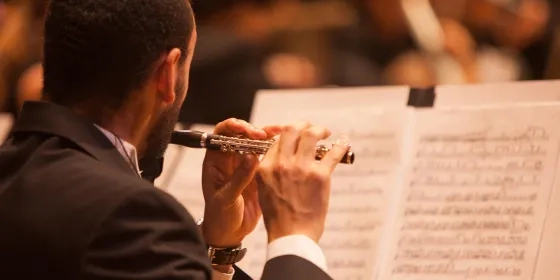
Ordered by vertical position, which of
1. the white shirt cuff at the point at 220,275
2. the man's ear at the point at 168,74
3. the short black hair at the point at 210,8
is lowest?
the white shirt cuff at the point at 220,275

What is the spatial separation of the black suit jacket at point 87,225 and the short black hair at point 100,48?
79 millimetres

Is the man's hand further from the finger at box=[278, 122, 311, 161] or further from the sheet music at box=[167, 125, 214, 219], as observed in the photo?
the sheet music at box=[167, 125, 214, 219]

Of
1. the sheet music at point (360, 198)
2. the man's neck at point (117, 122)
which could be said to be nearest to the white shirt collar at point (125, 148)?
the man's neck at point (117, 122)

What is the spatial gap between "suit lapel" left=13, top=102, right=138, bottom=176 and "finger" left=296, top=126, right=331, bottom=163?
0.80 feet

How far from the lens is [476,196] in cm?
161

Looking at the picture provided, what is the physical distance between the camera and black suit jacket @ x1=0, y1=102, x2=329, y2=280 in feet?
3.33

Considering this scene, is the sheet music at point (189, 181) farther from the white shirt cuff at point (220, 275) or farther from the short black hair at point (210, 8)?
the short black hair at point (210, 8)

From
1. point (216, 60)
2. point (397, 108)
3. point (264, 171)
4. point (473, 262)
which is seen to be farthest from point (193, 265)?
point (216, 60)

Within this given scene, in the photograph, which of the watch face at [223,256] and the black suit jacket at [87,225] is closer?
the black suit jacket at [87,225]

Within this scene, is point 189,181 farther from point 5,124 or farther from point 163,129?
point 163,129

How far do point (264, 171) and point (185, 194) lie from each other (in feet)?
2.13

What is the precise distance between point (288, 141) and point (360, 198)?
44 cm

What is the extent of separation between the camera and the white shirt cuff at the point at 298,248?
1.22 metres

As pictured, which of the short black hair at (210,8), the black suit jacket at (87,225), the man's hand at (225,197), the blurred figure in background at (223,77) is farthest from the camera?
the short black hair at (210,8)
